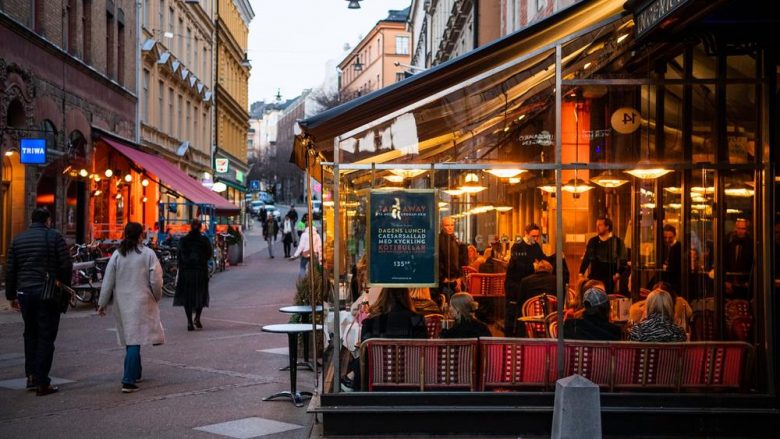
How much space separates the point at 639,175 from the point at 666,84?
826 mm

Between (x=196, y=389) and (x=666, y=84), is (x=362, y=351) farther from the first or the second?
(x=666, y=84)

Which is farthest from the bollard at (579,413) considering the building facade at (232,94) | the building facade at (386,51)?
the building facade at (386,51)

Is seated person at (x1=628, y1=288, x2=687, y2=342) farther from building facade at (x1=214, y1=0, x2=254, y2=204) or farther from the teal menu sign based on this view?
building facade at (x1=214, y1=0, x2=254, y2=204)

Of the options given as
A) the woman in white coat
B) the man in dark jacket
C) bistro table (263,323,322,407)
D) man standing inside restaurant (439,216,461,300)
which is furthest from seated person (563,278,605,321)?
the man in dark jacket

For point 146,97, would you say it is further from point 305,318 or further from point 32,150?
point 305,318

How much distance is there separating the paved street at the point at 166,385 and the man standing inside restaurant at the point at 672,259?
3608 mm

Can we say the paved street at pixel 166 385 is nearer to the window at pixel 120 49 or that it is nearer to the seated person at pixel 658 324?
the seated person at pixel 658 324

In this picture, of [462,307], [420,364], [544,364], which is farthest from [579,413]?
[462,307]

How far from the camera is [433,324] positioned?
29.6 feet

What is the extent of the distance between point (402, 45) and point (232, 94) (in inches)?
1465

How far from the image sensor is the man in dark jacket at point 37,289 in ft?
31.1

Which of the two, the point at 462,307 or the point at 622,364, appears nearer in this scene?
the point at 622,364

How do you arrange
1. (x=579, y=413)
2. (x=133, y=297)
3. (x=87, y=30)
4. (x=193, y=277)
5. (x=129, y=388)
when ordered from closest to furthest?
(x=579, y=413) → (x=129, y=388) → (x=133, y=297) → (x=193, y=277) → (x=87, y=30)

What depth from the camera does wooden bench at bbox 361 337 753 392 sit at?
25.7 ft
